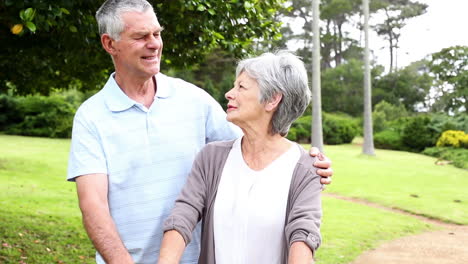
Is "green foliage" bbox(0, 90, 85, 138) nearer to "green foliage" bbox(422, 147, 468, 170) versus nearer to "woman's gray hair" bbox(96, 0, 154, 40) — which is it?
"green foliage" bbox(422, 147, 468, 170)

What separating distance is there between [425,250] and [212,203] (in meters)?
7.84

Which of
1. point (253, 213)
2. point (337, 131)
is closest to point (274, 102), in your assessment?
point (253, 213)

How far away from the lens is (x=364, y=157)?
25266 mm

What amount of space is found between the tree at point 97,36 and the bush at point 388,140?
24057mm

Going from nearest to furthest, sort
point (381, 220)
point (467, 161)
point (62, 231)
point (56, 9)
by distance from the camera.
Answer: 1. point (56, 9)
2. point (62, 231)
3. point (381, 220)
4. point (467, 161)

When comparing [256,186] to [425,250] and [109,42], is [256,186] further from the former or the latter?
[425,250]

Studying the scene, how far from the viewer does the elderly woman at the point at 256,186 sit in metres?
2.31

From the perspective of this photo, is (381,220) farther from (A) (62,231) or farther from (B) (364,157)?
(B) (364,157)

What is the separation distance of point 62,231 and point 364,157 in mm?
18488

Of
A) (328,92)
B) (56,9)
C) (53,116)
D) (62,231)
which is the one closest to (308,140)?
(328,92)

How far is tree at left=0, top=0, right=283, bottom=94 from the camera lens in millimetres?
5809

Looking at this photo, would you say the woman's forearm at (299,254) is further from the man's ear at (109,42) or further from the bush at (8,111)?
the bush at (8,111)

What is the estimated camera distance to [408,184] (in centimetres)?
1677

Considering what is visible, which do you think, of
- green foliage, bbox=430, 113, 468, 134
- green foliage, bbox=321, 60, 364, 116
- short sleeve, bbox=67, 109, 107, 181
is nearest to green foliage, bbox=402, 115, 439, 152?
green foliage, bbox=430, 113, 468, 134
